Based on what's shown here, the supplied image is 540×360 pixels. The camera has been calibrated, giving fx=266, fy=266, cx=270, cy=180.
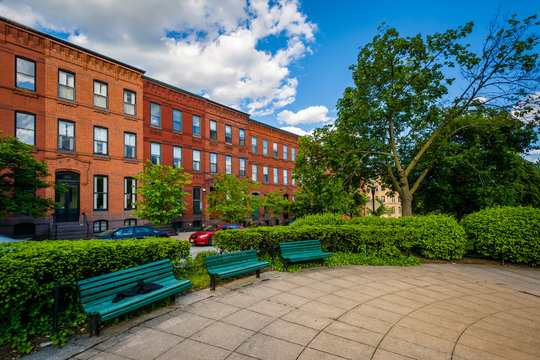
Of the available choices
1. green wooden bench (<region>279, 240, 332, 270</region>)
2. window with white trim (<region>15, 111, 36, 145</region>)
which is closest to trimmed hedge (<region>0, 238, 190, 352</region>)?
green wooden bench (<region>279, 240, 332, 270</region>)

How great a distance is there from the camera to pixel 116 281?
15.3 feet

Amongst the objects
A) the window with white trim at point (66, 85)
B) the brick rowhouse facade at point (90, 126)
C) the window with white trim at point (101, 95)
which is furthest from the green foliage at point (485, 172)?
the window with white trim at point (66, 85)

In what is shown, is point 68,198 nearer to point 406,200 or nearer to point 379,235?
point 379,235

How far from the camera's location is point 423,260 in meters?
11.5

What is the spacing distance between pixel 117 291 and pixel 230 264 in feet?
9.43

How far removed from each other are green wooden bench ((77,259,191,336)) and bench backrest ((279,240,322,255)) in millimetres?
3700

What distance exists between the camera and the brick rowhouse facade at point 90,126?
17.3 metres

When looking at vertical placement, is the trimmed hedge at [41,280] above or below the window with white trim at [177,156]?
below

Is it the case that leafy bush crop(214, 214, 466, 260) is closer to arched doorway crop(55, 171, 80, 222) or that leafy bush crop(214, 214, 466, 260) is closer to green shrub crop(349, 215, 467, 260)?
green shrub crop(349, 215, 467, 260)

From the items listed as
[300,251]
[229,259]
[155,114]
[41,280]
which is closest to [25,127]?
[155,114]

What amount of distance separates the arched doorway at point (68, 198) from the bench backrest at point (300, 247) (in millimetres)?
17808

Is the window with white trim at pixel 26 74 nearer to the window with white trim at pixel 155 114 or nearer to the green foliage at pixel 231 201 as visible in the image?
the window with white trim at pixel 155 114

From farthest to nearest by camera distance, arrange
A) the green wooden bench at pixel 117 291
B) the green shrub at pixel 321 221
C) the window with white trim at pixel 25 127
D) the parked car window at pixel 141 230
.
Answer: the window with white trim at pixel 25 127, the parked car window at pixel 141 230, the green shrub at pixel 321 221, the green wooden bench at pixel 117 291

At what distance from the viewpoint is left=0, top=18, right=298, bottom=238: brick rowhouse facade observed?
1734 cm
